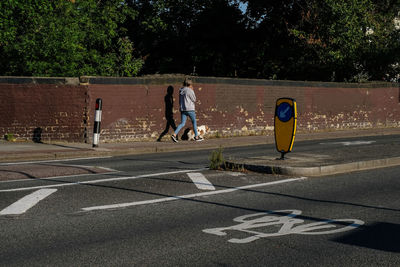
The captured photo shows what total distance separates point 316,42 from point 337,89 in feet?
16.9

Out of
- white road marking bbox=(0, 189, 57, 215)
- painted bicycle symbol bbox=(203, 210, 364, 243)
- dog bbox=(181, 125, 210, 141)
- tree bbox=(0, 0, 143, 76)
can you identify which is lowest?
white road marking bbox=(0, 189, 57, 215)

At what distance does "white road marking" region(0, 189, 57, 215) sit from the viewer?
622cm

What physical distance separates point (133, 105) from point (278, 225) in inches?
451

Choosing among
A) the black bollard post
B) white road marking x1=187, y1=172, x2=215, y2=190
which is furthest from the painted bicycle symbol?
the black bollard post

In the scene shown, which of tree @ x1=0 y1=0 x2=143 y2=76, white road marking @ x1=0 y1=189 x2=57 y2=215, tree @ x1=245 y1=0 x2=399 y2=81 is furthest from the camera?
tree @ x1=245 y1=0 x2=399 y2=81

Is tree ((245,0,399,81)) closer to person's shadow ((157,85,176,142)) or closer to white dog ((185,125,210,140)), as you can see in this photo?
white dog ((185,125,210,140))

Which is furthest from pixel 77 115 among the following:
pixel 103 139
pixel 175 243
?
pixel 175 243

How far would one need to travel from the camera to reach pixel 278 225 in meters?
5.74

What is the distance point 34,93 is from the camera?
15438 millimetres

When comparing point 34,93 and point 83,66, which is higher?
point 83,66

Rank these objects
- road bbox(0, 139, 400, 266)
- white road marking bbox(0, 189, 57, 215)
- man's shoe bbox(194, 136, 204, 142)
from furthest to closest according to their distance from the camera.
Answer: man's shoe bbox(194, 136, 204, 142) < white road marking bbox(0, 189, 57, 215) < road bbox(0, 139, 400, 266)

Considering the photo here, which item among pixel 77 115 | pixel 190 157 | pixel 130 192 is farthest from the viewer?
pixel 77 115

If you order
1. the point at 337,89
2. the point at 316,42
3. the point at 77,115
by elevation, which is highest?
the point at 316,42

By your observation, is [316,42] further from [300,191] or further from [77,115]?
[300,191]
